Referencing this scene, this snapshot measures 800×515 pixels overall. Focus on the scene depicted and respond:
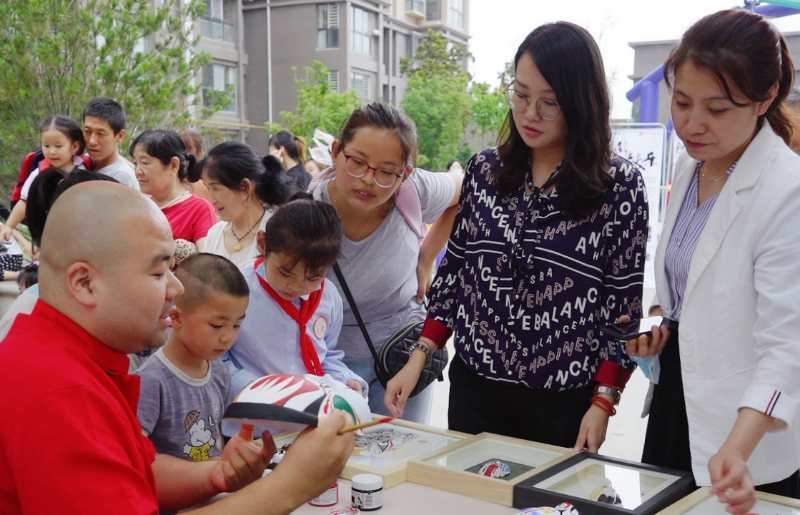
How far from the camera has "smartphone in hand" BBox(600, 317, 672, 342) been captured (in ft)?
5.49

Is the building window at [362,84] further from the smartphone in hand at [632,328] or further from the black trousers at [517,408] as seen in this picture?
the smartphone in hand at [632,328]

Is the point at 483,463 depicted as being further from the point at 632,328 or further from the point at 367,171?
the point at 367,171

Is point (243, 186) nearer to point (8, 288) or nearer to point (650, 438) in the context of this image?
point (650, 438)

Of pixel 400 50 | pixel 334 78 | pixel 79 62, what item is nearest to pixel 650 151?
pixel 79 62

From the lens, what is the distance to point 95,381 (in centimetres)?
109

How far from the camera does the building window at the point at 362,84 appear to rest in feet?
73.6

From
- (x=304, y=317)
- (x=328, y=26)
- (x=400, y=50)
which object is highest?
(x=328, y=26)

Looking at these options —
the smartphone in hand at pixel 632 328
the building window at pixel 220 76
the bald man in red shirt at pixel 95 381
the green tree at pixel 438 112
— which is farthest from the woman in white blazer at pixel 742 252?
the building window at pixel 220 76

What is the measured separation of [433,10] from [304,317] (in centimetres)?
2952

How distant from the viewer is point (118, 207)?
1176 mm

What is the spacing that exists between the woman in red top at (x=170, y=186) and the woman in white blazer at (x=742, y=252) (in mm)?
2345

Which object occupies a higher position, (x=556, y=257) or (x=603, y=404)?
(x=556, y=257)

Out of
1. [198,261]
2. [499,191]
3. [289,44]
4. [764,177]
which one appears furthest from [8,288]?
[289,44]

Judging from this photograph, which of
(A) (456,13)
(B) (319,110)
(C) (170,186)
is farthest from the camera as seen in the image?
(A) (456,13)
